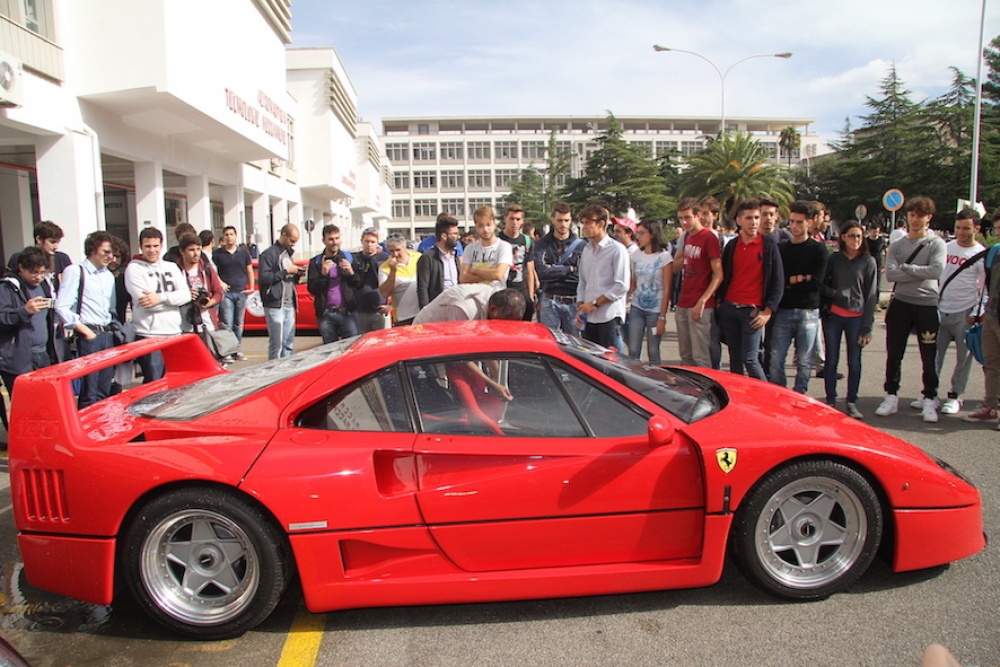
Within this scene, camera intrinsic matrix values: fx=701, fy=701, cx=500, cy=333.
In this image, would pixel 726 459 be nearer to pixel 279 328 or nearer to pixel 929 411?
pixel 929 411

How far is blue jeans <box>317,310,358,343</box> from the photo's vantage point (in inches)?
283

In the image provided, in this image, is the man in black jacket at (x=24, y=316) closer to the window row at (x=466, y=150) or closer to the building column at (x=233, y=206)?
the building column at (x=233, y=206)

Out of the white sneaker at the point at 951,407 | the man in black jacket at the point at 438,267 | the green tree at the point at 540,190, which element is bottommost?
the white sneaker at the point at 951,407

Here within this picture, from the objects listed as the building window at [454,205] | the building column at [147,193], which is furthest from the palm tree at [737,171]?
the building window at [454,205]

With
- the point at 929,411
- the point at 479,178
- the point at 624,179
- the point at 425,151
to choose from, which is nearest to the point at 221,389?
the point at 929,411

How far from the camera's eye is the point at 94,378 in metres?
5.27

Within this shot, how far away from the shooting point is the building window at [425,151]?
101 metres

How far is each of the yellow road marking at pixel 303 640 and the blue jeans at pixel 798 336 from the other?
4327 mm

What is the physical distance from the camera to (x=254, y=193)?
2678 centimetres

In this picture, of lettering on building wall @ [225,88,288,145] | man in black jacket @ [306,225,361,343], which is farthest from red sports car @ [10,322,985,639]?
lettering on building wall @ [225,88,288,145]

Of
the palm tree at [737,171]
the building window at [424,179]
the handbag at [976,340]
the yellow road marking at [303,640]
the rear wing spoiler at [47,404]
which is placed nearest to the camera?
the yellow road marking at [303,640]

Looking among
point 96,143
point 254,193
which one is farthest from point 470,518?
point 254,193

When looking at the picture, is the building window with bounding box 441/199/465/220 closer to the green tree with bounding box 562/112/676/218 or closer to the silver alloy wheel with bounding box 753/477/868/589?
the green tree with bounding box 562/112/676/218

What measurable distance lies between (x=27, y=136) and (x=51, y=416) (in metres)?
11.9
